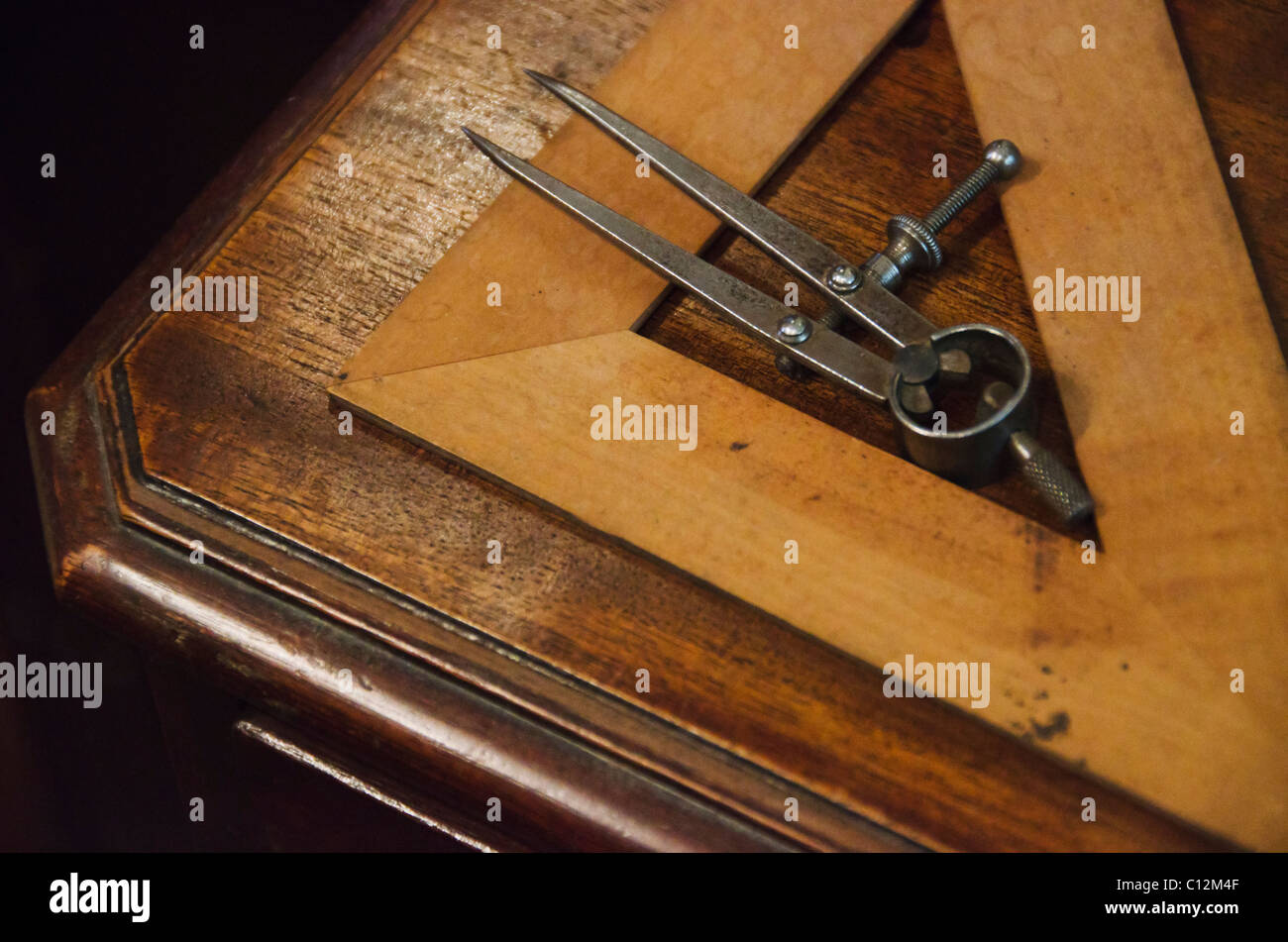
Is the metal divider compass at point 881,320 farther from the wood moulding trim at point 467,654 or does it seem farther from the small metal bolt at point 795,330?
the wood moulding trim at point 467,654

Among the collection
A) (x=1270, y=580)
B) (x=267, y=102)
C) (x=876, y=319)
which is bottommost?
(x=1270, y=580)

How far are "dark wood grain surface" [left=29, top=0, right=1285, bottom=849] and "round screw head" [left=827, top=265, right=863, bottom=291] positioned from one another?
0.08m

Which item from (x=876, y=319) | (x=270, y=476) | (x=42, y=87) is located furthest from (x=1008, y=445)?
(x=42, y=87)

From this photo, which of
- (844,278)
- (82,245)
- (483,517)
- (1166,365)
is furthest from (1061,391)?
(82,245)

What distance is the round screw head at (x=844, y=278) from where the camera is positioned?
3.02 feet

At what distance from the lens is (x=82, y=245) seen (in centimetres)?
146

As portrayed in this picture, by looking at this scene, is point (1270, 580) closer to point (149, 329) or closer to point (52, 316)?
point (149, 329)

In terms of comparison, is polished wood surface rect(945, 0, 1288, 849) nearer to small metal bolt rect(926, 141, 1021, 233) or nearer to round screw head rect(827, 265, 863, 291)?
small metal bolt rect(926, 141, 1021, 233)

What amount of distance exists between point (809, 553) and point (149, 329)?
0.63 meters

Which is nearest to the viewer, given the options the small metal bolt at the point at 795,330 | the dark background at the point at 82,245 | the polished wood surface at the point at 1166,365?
the polished wood surface at the point at 1166,365

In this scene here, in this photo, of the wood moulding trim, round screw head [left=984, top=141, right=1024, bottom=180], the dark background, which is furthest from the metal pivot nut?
the dark background

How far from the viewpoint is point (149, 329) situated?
103 centimetres

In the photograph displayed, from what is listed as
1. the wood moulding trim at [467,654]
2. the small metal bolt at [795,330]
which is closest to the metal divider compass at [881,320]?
the small metal bolt at [795,330]

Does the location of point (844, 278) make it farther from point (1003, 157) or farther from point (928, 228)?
point (1003, 157)
